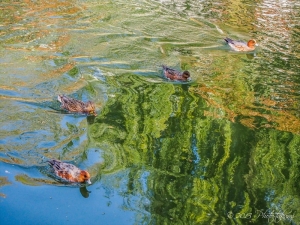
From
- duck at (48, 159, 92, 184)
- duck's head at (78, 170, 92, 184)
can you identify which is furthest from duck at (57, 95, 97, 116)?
duck's head at (78, 170, 92, 184)

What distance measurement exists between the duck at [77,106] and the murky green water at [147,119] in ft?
0.50

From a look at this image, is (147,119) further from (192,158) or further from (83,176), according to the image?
(83,176)

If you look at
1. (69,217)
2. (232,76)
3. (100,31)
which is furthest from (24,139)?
(100,31)

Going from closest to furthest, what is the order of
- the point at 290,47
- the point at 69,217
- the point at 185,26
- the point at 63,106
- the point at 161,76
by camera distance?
the point at 69,217 → the point at 63,106 → the point at 161,76 → the point at 290,47 → the point at 185,26

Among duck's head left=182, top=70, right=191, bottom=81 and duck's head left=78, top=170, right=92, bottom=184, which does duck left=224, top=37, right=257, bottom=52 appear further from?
duck's head left=78, top=170, right=92, bottom=184

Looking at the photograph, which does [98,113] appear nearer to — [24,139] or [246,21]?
[24,139]

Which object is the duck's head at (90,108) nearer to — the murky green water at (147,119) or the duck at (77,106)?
the duck at (77,106)

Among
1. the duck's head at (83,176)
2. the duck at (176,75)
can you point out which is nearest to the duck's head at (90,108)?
the duck's head at (83,176)

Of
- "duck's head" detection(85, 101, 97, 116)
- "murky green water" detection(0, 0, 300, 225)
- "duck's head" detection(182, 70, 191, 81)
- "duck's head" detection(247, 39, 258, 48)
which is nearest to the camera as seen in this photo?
"murky green water" detection(0, 0, 300, 225)

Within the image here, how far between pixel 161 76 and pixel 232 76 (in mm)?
1393

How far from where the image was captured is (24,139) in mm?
7180

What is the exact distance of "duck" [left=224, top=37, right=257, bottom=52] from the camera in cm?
1141

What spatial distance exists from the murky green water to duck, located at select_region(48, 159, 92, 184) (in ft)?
0.36

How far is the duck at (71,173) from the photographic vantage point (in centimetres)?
615
